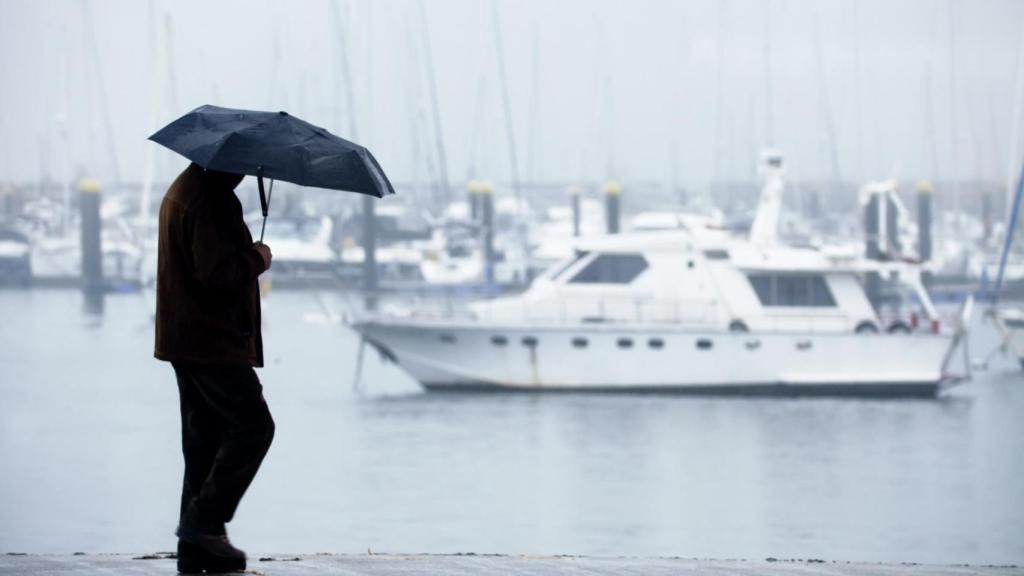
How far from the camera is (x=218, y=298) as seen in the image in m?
6.81

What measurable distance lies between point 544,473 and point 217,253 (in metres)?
18.3

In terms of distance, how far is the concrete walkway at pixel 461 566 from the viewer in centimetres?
704

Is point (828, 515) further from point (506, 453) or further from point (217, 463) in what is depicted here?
point (217, 463)

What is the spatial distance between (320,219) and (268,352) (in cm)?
5287

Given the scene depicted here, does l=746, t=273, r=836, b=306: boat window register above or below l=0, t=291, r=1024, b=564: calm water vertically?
above

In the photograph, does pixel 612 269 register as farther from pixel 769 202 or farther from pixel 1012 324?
pixel 1012 324

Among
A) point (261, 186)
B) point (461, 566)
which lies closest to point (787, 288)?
point (461, 566)

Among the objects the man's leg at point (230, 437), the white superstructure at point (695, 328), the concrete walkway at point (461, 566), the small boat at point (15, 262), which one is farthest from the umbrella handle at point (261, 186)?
the small boat at point (15, 262)

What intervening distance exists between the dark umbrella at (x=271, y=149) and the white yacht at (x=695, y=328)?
25434 mm

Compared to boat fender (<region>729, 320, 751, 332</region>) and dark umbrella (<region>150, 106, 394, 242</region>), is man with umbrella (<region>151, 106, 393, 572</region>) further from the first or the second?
boat fender (<region>729, 320, 751, 332</region>)

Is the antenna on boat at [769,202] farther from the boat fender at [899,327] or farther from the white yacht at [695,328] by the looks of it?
the boat fender at [899,327]

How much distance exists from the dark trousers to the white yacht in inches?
1010

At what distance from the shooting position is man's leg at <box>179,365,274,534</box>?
6832 millimetres

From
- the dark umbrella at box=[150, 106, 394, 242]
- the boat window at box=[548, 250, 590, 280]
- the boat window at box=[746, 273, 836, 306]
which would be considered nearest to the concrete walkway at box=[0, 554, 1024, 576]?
the dark umbrella at box=[150, 106, 394, 242]
